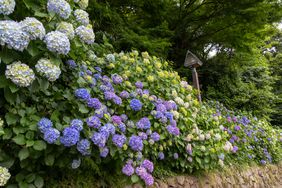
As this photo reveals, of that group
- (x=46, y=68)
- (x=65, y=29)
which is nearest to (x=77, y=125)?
(x=46, y=68)

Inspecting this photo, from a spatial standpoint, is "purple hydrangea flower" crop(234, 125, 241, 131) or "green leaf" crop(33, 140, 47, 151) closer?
"green leaf" crop(33, 140, 47, 151)

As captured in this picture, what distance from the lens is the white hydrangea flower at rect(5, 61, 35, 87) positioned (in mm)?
1559

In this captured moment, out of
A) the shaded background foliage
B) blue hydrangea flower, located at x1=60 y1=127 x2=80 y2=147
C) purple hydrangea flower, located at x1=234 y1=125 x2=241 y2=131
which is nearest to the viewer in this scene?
blue hydrangea flower, located at x1=60 y1=127 x2=80 y2=147

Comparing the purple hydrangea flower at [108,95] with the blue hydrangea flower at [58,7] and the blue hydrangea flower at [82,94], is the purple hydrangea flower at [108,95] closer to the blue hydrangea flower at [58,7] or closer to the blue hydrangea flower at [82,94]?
the blue hydrangea flower at [82,94]

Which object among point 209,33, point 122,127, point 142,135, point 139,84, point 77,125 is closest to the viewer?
point 77,125

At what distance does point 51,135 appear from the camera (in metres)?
1.59

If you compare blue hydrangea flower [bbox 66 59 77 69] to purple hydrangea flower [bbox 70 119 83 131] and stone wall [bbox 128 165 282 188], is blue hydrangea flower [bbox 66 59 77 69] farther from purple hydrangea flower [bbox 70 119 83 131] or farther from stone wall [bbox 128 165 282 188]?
stone wall [bbox 128 165 282 188]

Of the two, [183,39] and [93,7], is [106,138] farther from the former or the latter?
[183,39]

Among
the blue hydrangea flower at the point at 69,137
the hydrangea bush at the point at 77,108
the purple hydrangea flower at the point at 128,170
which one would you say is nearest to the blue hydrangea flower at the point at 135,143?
the hydrangea bush at the point at 77,108

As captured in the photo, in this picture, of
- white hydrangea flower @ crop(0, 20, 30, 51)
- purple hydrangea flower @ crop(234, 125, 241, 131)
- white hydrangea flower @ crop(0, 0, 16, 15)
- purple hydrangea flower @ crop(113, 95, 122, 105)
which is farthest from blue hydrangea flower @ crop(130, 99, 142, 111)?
purple hydrangea flower @ crop(234, 125, 241, 131)

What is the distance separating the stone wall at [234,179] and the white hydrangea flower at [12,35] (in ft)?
4.71

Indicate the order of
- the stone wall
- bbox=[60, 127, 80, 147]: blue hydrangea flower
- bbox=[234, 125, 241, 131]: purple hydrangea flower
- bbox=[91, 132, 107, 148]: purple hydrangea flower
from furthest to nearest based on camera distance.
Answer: bbox=[234, 125, 241, 131]: purple hydrangea flower → the stone wall → bbox=[91, 132, 107, 148]: purple hydrangea flower → bbox=[60, 127, 80, 147]: blue hydrangea flower

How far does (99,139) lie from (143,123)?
64 cm

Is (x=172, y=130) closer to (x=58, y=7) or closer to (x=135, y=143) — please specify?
(x=135, y=143)
